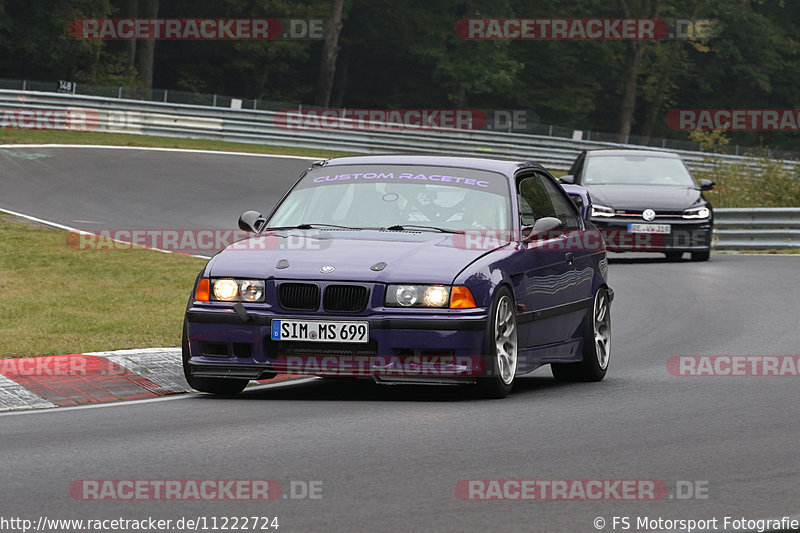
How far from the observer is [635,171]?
22.9 meters

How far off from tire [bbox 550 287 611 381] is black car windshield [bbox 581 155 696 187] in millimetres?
11323

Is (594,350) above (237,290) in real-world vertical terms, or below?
below

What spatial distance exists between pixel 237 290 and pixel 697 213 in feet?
45.0

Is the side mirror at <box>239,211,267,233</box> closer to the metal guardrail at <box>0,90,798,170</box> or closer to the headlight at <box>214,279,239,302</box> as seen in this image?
the headlight at <box>214,279,239,302</box>

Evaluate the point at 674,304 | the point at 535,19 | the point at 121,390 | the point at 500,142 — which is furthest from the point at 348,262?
the point at 535,19

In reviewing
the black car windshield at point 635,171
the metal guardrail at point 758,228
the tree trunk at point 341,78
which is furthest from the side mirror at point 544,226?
the tree trunk at point 341,78

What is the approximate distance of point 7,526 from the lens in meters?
5.54

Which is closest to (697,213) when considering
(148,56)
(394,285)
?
(394,285)

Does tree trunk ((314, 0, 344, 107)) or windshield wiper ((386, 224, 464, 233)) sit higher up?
tree trunk ((314, 0, 344, 107))

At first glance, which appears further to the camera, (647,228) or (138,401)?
(647,228)

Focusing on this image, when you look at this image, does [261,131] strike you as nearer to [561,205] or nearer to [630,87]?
[630,87]

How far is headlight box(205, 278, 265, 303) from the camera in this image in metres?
9.05

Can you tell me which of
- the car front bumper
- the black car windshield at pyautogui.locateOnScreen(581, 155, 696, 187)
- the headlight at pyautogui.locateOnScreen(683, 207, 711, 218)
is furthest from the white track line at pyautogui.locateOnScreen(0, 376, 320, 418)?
the black car windshield at pyautogui.locateOnScreen(581, 155, 696, 187)

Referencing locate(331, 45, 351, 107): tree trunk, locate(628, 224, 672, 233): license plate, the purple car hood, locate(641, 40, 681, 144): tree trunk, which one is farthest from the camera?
locate(641, 40, 681, 144): tree trunk
